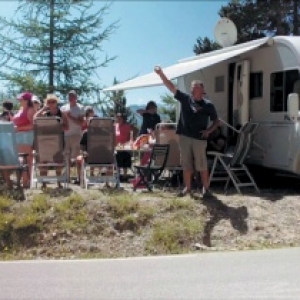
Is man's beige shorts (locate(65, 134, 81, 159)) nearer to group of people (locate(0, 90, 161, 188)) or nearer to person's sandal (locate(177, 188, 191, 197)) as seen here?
group of people (locate(0, 90, 161, 188))

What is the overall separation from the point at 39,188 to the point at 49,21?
12.1 meters

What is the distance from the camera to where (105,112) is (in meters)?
22.3

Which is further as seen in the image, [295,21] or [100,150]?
[295,21]

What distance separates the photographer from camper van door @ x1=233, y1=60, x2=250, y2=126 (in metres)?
12.0

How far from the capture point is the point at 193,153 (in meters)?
9.74

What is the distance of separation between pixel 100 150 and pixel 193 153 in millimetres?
1757

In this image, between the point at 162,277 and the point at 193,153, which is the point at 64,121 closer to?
the point at 193,153

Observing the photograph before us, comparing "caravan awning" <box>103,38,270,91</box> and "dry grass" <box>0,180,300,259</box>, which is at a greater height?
"caravan awning" <box>103,38,270,91</box>

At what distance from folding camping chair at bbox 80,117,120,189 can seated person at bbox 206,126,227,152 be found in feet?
8.04

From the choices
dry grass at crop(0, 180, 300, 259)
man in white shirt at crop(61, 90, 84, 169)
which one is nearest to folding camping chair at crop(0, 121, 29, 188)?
dry grass at crop(0, 180, 300, 259)

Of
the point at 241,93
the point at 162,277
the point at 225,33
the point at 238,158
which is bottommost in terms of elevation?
the point at 162,277

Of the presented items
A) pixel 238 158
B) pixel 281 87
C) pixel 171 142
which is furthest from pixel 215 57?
pixel 238 158

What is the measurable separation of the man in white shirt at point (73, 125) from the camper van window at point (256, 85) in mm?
3392

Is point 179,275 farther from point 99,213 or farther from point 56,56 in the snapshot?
point 56,56
